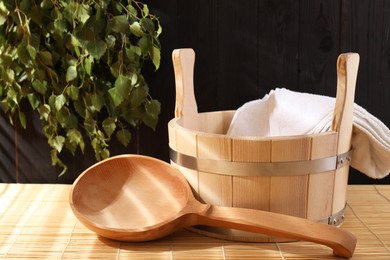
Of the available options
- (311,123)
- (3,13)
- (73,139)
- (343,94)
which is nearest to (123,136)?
(73,139)

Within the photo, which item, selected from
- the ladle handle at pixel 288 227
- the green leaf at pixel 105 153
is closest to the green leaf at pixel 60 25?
the green leaf at pixel 105 153

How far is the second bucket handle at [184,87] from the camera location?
1.41 metres

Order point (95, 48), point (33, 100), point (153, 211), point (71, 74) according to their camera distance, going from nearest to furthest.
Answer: point (153, 211) → point (95, 48) → point (71, 74) → point (33, 100)

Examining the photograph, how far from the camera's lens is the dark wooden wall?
1.78 metres

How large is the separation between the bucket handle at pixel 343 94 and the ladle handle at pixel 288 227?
7.3 inches

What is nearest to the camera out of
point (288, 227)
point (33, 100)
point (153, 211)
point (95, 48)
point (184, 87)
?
point (288, 227)

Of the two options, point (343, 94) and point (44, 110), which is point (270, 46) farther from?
point (44, 110)

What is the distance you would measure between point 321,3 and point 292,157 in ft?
2.53

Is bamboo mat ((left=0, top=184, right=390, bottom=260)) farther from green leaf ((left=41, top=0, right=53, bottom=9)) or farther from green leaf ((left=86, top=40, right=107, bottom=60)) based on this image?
green leaf ((left=41, top=0, right=53, bottom=9))

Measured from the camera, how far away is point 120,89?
1595 mm

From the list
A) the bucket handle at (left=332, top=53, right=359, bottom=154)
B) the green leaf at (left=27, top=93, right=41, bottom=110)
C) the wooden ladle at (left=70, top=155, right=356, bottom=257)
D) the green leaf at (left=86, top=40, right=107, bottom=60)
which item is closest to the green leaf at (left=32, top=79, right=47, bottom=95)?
the green leaf at (left=27, top=93, right=41, bottom=110)

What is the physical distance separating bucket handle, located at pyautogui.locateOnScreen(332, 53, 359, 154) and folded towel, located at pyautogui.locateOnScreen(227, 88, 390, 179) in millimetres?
42

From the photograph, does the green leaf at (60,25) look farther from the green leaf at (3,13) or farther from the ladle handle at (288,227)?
the ladle handle at (288,227)

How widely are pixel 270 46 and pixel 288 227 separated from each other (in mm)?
810
